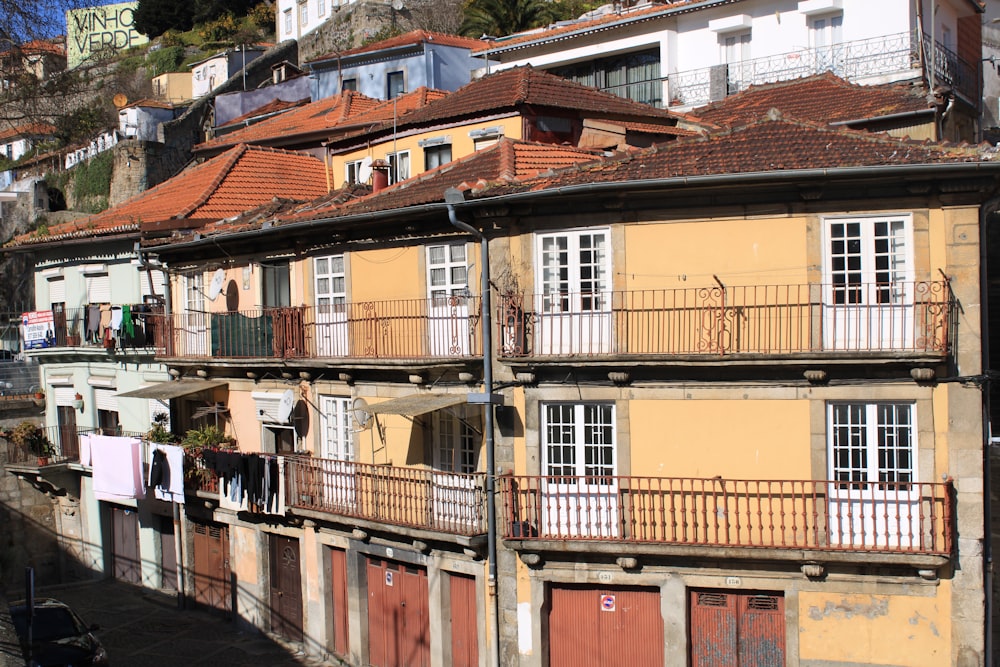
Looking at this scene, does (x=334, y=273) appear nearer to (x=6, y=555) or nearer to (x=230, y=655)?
(x=230, y=655)

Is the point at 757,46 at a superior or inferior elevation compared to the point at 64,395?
superior

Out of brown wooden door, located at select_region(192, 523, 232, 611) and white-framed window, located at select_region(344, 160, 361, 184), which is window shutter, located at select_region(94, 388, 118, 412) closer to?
brown wooden door, located at select_region(192, 523, 232, 611)

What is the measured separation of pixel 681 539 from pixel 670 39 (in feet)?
60.4

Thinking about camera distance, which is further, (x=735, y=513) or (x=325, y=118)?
(x=325, y=118)

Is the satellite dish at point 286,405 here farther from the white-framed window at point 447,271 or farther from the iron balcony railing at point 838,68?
the iron balcony railing at point 838,68

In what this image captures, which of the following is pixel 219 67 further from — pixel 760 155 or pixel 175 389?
pixel 760 155

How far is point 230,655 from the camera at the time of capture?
72.3ft

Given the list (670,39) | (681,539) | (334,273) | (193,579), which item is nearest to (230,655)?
(193,579)

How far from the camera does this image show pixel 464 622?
18828 millimetres

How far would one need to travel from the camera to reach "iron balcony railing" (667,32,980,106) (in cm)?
2661

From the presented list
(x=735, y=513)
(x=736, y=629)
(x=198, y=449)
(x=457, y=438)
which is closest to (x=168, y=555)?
(x=198, y=449)

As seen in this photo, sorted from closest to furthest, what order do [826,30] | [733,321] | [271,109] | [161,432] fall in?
1. [733,321]
2. [161,432]
3. [826,30]
4. [271,109]

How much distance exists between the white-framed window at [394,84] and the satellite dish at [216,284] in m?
17.5

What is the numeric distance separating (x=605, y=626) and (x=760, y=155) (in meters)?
7.50
